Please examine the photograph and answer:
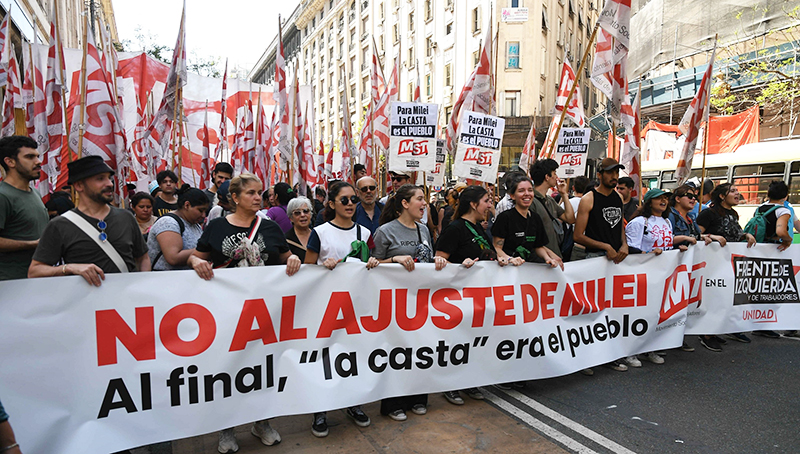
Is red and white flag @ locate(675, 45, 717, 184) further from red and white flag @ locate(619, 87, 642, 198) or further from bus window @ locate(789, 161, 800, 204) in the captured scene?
bus window @ locate(789, 161, 800, 204)

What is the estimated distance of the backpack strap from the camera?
121 inches

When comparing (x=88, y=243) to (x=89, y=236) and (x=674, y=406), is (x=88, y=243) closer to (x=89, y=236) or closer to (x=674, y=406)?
(x=89, y=236)

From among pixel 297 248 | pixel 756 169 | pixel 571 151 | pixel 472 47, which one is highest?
pixel 472 47

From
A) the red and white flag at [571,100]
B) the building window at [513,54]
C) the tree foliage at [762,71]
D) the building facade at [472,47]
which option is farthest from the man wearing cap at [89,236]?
the building window at [513,54]

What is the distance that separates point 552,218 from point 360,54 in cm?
4987

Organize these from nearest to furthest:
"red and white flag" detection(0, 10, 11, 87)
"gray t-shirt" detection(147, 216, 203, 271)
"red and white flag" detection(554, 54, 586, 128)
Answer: "gray t-shirt" detection(147, 216, 203, 271) → "red and white flag" detection(0, 10, 11, 87) → "red and white flag" detection(554, 54, 586, 128)

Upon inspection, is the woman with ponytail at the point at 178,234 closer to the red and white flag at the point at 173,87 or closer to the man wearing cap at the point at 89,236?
the man wearing cap at the point at 89,236

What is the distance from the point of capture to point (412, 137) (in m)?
7.32

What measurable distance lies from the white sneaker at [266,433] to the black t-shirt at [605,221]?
337 centimetres

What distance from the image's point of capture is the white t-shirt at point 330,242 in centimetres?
Result: 399

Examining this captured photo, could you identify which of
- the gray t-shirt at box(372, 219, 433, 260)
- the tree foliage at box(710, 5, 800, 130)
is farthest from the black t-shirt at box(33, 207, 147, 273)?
the tree foliage at box(710, 5, 800, 130)

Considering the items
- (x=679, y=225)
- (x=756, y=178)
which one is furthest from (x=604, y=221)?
(x=756, y=178)

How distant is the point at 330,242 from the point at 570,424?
85.3 inches

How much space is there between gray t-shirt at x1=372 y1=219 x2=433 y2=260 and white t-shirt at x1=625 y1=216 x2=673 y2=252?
2521mm
